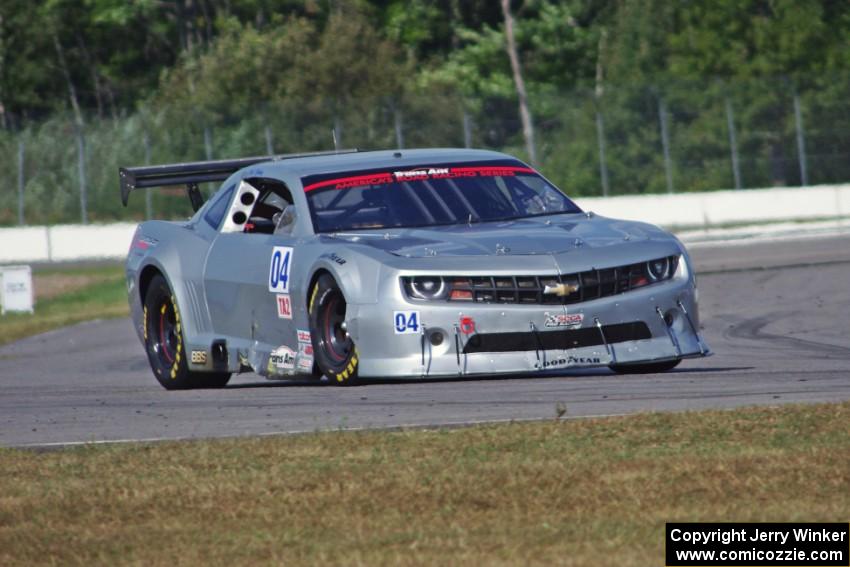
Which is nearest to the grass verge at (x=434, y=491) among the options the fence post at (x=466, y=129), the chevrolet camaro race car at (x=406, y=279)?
the chevrolet camaro race car at (x=406, y=279)

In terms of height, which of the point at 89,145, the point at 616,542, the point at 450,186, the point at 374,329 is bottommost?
the point at 616,542

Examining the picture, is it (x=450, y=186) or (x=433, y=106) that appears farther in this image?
(x=433, y=106)

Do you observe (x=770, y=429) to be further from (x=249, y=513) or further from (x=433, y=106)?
(x=433, y=106)

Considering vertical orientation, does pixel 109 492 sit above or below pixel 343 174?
below

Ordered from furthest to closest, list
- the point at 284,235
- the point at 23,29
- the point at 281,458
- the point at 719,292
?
the point at 23,29 → the point at 719,292 → the point at 284,235 → the point at 281,458

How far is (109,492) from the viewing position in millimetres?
6625

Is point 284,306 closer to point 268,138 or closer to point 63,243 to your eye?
point 268,138

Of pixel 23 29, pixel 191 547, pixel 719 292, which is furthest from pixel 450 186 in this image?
pixel 23 29

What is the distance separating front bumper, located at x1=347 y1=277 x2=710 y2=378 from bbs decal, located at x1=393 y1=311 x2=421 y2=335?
0.06 feet

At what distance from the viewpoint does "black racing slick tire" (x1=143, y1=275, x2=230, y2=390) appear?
37.8 ft

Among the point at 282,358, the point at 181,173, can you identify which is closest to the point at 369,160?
the point at 282,358

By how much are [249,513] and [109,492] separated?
30.5 inches

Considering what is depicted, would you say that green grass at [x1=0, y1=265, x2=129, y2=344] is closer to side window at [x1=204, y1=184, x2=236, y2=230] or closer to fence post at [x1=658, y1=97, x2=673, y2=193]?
side window at [x1=204, y1=184, x2=236, y2=230]

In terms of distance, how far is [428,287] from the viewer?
952 centimetres
